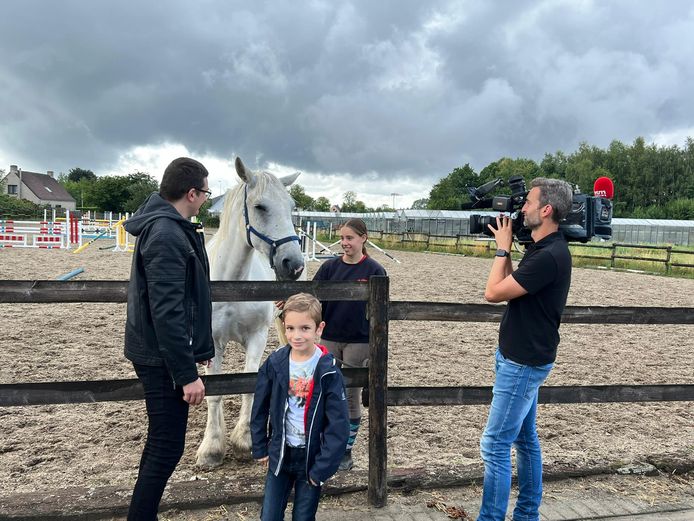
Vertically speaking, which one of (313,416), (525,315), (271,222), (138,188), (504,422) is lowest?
(504,422)

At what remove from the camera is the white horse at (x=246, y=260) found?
3.42 m

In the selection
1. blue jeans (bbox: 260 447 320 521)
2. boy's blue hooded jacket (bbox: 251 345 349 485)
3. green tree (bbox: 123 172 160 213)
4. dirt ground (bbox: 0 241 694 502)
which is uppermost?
green tree (bbox: 123 172 160 213)

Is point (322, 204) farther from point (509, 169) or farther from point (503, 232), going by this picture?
point (503, 232)

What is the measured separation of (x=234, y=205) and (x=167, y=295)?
186 cm

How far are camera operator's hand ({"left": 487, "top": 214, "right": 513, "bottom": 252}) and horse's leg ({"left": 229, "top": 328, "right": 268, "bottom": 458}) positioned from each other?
6.75ft

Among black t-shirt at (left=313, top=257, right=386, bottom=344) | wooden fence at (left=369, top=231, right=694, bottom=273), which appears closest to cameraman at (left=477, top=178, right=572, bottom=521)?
black t-shirt at (left=313, top=257, right=386, bottom=344)

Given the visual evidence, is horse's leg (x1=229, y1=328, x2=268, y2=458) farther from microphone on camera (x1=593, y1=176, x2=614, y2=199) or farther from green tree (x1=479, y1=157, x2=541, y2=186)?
green tree (x1=479, y1=157, x2=541, y2=186)

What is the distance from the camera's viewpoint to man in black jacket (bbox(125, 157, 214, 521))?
6.55ft

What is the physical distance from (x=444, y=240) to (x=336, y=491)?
29.8 meters

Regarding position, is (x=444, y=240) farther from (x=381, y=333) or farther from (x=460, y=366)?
(x=381, y=333)

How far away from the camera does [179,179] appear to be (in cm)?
217

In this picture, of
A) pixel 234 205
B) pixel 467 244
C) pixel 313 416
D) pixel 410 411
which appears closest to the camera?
pixel 313 416

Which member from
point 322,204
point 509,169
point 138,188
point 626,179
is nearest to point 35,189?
point 138,188

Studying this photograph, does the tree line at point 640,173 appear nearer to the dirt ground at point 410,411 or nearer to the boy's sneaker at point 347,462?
the dirt ground at point 410,411
